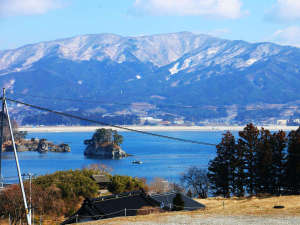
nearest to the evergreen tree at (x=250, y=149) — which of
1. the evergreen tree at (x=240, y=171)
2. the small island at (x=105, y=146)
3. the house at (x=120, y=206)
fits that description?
the evergreen tree at (x=240, y=171)

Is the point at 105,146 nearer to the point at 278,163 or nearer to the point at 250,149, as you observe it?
the point at 250,149

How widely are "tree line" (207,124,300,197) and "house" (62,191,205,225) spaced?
7317 millimetres

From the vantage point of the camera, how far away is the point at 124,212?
72.8 ft

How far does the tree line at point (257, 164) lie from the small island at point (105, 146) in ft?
242

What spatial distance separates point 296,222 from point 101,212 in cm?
829

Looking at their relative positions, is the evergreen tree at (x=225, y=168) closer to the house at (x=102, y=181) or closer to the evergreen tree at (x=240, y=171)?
the evergreen tree at (x=240, y=171)

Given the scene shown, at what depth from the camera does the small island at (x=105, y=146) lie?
352 feet

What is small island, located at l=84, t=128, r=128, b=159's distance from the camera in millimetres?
107375

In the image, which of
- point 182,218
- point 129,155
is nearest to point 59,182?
point 182,218

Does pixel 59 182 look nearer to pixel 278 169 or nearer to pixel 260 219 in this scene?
pixel 278 169

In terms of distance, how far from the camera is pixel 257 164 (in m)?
32.5

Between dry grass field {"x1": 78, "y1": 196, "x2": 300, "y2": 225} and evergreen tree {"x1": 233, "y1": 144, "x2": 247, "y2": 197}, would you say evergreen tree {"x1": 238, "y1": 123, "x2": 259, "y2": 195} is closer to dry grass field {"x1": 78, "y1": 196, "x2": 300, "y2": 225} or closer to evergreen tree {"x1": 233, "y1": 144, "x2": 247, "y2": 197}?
evergreen tree {"x1": 233, "y1": 144, "x2": 247, "y2": 197}

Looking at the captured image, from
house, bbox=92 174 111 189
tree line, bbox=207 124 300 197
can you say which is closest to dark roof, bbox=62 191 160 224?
tree line, bbox=207 124 300 197

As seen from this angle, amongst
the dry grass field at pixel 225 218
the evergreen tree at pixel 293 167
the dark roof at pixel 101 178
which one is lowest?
the dry grass field at pixel 225 218
